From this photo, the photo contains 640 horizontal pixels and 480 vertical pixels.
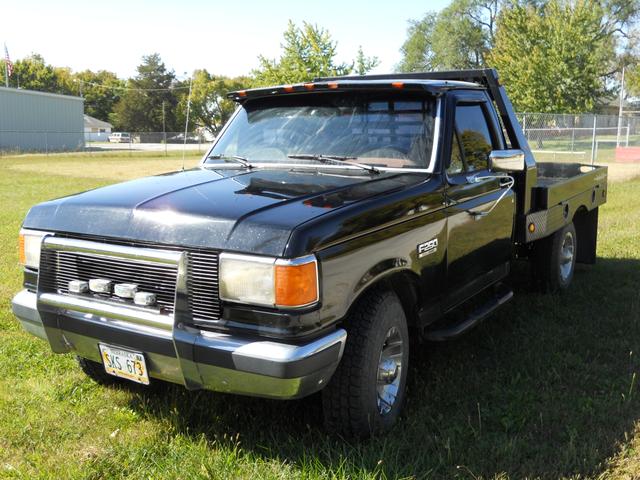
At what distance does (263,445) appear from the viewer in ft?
11.0

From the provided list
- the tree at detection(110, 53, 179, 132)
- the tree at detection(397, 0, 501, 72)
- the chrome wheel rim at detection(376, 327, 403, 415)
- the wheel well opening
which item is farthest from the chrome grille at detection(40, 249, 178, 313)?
the tree at detection(110, 53, 179, 132)

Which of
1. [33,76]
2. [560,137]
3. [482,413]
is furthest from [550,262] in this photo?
[33,76]

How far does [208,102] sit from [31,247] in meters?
80.2

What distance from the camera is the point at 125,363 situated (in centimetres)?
314

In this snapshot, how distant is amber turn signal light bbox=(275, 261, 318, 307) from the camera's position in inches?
108

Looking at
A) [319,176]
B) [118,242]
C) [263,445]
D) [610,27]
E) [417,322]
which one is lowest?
[263,445]

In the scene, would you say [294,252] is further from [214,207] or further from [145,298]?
[145,298]

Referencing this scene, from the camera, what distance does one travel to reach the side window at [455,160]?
160 inches

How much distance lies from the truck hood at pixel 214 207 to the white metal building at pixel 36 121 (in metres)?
42.3

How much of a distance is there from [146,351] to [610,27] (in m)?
72.9

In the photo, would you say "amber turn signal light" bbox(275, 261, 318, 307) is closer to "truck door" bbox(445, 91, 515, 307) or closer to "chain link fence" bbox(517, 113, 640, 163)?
"truck door" bbox(445, 91, 515, 307)

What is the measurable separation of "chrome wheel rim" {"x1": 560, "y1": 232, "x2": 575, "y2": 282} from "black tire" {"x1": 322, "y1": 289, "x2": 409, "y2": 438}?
3.58m

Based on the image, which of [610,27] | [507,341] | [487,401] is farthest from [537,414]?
[610,27]

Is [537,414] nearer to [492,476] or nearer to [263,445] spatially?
[492,476]
